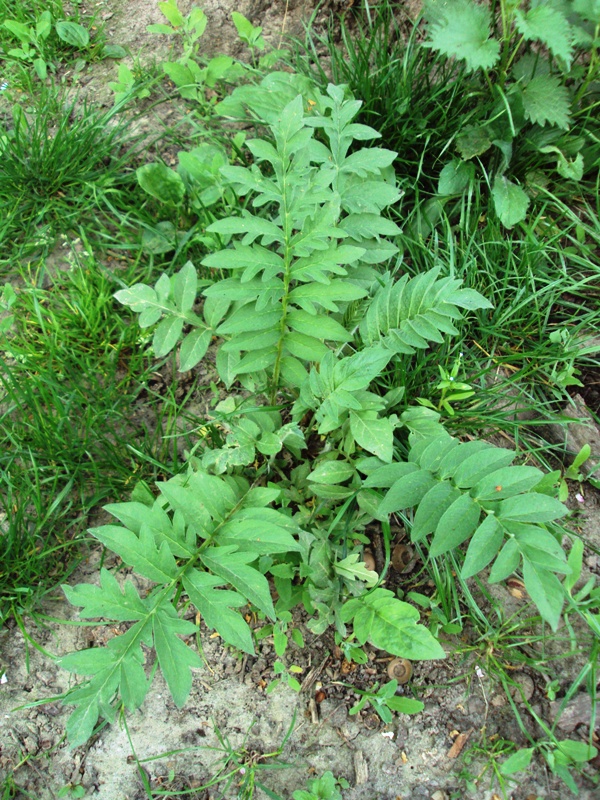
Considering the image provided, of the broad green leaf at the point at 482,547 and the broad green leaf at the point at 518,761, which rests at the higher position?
the broad green leaf at the point at 482,547

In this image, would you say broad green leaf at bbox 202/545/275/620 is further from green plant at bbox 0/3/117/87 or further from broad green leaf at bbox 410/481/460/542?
green plant at bbox 0/3/117/87

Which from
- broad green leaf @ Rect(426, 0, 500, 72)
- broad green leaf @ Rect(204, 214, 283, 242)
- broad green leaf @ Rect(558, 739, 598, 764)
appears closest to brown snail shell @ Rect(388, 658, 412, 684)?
broad green leaf @ Rect(558, 739, 598, 764)

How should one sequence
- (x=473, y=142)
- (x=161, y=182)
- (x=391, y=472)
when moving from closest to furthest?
(x=391, y=472) → (x=473, y=142) → (x=161, y=182)

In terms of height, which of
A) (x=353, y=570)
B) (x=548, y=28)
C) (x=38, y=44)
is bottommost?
(x=353, y=570)

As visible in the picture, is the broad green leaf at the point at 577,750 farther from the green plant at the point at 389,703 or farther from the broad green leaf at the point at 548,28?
the broad green leaf at the point at 548,28

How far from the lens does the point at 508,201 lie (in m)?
2.37

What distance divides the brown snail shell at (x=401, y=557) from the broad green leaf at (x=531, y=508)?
2.16ft

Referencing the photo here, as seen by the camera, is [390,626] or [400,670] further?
[400,670]

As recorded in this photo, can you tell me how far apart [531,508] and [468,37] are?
1.64 metres

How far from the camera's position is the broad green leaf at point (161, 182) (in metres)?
2.54

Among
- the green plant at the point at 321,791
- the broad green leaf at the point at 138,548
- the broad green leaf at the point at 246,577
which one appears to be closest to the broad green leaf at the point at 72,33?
the broad green leaf at the point at 138,548

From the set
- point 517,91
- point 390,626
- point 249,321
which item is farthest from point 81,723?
point 517,91

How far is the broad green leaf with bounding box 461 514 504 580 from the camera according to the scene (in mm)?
1417

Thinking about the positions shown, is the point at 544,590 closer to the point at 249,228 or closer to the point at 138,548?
the point at 138,548
